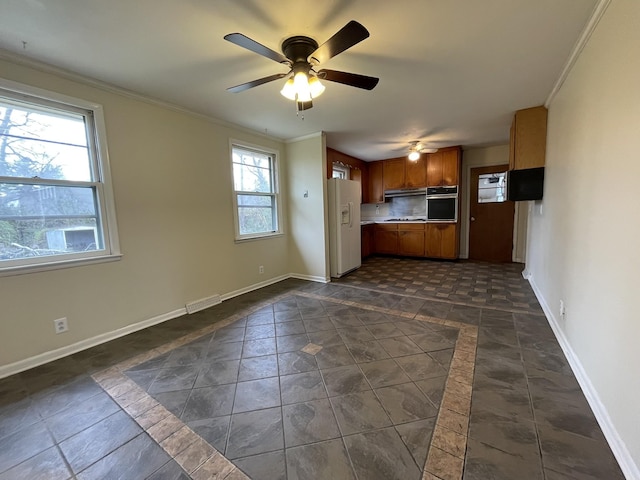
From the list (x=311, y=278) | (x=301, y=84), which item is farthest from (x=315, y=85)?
(x=311, y=278)

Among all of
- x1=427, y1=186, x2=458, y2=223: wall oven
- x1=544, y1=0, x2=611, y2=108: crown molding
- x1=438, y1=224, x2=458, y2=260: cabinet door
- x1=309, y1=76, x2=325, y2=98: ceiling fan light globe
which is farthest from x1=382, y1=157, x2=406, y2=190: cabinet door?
x1=309, y1=76, x2=325, y2=98: ceiling fan light globe

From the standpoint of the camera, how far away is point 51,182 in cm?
219

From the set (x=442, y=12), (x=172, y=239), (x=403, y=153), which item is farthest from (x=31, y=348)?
(x=403, y=153)

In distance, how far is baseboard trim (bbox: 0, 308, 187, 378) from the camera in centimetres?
204

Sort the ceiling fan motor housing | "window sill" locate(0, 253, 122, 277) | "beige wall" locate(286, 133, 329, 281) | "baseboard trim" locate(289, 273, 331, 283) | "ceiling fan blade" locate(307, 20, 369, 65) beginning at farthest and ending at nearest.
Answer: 1. "baseboard trim" locate(289, 273, 331, 283)
2. "beige wall" locate(286, 133, 329, 281)
3. "window sill" locate(0, 253, 122, 277)
4. the ceiling fan motor housing
5. "ceiling fan blade" locate(307, 20, 369, 65)

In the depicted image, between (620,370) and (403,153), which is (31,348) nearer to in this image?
(620,370)

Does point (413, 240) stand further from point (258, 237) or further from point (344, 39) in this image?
point (344, 39)

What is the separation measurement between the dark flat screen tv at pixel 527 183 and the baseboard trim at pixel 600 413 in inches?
63.9

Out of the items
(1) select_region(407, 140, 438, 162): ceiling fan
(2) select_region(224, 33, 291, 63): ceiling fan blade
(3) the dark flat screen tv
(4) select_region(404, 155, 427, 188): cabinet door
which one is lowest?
(3) the dark flat screen tv

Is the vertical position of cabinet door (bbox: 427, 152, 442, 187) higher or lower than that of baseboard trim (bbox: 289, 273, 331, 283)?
higher

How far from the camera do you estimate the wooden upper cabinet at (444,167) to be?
5359 mm

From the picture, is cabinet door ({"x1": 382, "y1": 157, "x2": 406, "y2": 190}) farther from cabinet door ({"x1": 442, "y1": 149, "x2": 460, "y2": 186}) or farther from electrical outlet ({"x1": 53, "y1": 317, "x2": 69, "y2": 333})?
electrical outlet ({"x1": 53, "y1": 317, "x2": 69, "y2": 333})

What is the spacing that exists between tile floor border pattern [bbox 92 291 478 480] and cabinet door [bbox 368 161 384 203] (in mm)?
4527

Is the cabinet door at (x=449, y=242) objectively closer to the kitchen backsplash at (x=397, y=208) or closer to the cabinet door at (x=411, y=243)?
the cabinet door at (x=411, y=243)
